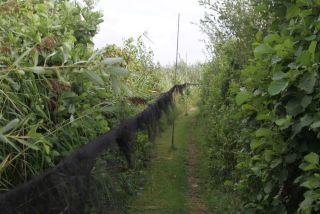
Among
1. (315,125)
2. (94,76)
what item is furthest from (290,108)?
(94,76)

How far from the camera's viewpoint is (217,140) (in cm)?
836

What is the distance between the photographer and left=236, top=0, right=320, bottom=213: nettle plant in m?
2.40

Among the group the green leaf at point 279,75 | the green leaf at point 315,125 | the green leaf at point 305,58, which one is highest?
the green leaf at point 305,58

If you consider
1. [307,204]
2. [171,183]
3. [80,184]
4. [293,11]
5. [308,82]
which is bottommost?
[171,183]

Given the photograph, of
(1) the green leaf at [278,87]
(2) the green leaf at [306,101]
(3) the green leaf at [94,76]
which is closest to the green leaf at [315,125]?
(2) the green leaf at [306,101]

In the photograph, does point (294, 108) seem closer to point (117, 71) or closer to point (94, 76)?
point (117, 71)

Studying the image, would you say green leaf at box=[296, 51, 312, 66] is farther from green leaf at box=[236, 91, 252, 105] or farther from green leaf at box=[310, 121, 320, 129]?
green leaf at box=[236, 91, 252, 105]

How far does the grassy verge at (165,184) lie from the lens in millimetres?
6547

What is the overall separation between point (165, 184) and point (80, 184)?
19.1 ft

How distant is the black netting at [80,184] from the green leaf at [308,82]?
3.57 feet

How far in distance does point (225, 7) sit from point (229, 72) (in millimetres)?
1716

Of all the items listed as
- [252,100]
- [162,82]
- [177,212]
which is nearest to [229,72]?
[177,212]

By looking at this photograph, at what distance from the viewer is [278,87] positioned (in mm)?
2535

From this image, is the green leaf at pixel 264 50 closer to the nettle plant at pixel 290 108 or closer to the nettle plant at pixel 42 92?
the nettle plant at pixel 290 108
